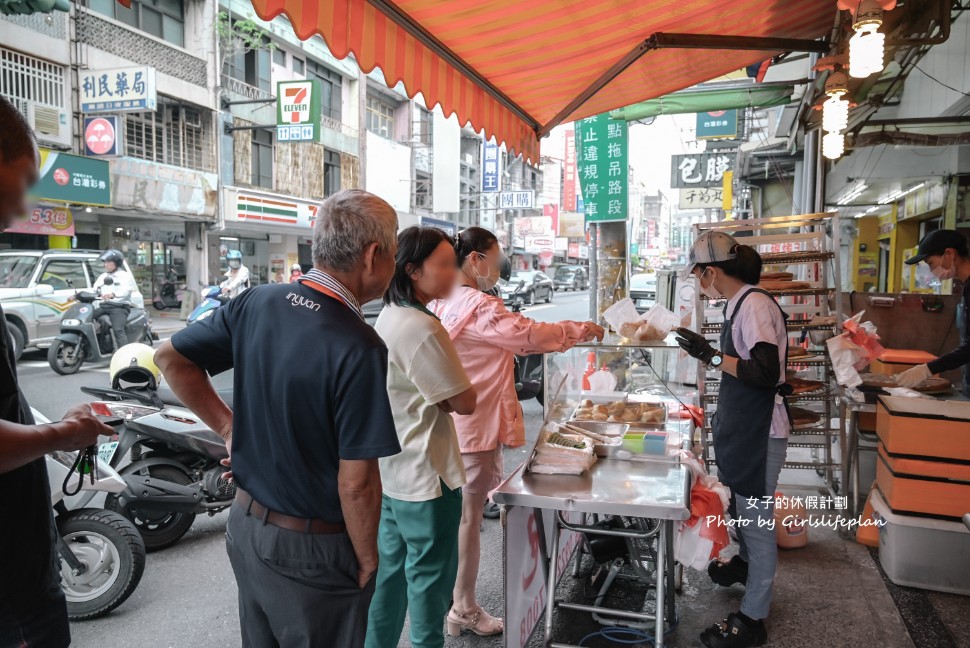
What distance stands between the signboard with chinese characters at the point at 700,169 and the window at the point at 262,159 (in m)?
13.5

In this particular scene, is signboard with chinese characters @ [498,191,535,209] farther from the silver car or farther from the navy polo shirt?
the navy polo shirt

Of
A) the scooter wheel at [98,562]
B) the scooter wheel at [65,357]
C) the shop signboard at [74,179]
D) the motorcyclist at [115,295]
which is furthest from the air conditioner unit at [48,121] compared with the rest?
the scooter wheel at [98,562]

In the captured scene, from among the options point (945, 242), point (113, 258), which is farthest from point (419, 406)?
point (113, 258)

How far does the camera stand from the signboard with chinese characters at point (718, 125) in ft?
41.0

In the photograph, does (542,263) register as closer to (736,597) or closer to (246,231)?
(246,231)

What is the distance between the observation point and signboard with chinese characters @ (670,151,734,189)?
1582 centimetres

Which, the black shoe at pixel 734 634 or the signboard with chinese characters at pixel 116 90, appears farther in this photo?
the signboard with chinese characters at pixel 116 90

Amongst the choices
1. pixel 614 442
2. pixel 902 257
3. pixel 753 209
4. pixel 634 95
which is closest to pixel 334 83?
pixel 753 209

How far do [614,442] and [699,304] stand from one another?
1.86 m

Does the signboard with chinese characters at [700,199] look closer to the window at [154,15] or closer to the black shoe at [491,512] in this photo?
the window at [154,15]

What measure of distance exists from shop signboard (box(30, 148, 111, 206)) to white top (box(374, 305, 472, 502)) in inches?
552

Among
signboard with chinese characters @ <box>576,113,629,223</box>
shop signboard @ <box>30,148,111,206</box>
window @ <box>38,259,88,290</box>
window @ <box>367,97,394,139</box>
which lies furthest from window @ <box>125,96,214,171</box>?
signboard with chinese characters @ <box>576,113,629,223</box>

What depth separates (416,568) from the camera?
2398 millimetres

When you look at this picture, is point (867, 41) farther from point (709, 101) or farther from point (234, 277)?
point (234, 277)
